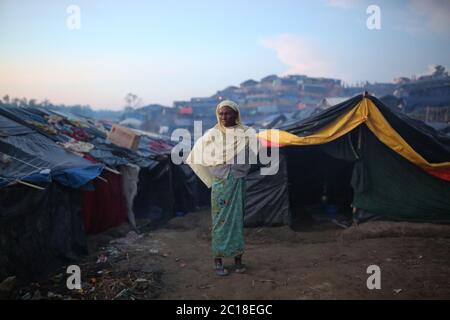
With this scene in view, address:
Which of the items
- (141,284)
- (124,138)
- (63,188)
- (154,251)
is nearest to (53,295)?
(141,284)

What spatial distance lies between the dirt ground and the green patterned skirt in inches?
15.9

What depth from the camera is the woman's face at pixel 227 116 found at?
409 cm

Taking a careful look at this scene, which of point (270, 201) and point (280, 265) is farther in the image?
point (270, 201)

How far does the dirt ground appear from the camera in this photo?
3758 millimetres

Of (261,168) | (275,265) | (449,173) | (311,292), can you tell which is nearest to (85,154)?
(261,168)

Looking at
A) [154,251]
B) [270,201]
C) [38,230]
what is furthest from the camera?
[270,201]

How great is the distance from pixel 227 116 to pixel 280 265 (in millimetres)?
2147

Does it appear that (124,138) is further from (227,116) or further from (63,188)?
(227,116)

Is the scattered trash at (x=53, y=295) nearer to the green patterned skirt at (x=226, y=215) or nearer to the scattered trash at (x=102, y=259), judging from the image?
the scattered trash at (x=102, y=259)

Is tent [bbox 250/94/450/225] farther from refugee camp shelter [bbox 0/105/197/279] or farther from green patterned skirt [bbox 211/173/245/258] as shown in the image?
refugee camp shelter [bbox 0/105/197/279]

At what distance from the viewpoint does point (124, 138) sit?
7758 mm

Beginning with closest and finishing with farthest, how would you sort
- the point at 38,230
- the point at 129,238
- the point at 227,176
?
the point at 227,176 < the point at 38,230 < the point at 129,238

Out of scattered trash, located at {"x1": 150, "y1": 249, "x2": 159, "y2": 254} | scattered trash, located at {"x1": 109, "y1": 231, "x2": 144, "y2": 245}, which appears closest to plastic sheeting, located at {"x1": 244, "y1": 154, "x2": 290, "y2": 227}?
scattered trash, located at {"x1": 150, "y1": 249, "x2": 159, "y2": 254}

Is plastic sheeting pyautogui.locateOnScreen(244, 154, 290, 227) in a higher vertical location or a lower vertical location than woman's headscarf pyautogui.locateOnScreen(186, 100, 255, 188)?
lower
